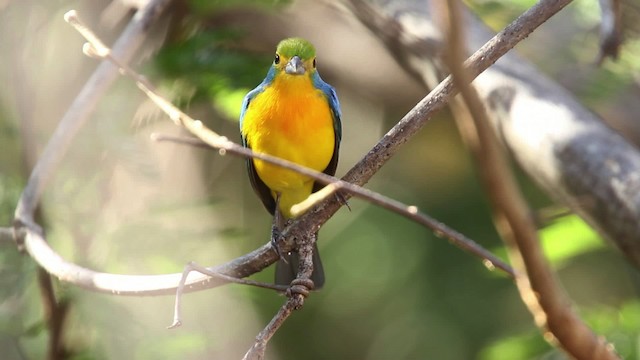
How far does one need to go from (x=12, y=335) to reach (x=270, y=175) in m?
1.03

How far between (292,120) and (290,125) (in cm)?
2

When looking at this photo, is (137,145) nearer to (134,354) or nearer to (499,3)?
(134,354)

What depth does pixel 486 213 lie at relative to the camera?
5.22 meters

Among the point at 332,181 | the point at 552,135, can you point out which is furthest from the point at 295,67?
the point at 332,181

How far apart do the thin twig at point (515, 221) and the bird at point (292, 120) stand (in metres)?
2.09

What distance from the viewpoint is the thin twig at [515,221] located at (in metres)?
0.90

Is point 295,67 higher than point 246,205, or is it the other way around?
point 295,67

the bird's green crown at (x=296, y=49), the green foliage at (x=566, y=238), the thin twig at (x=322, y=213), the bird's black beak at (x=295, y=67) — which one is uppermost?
the bird's green crown at (x=296, y=49)

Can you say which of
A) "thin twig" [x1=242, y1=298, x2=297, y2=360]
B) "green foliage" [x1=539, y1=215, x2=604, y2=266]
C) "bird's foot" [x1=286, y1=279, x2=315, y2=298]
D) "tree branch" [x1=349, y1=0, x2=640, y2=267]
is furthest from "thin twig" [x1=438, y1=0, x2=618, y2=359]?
"green foliage" [x1=539, y1=215, x2=604, y2=266]

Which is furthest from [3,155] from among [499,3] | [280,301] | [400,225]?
[400,225]

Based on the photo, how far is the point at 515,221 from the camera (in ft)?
3.02

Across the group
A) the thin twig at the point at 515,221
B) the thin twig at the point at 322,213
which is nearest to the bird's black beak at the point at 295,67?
the thin twig at the point at 322,213

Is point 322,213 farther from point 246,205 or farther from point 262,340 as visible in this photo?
point 246,205

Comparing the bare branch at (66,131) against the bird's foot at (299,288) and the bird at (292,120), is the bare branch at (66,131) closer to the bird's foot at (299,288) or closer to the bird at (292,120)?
the bird at (292,120)
